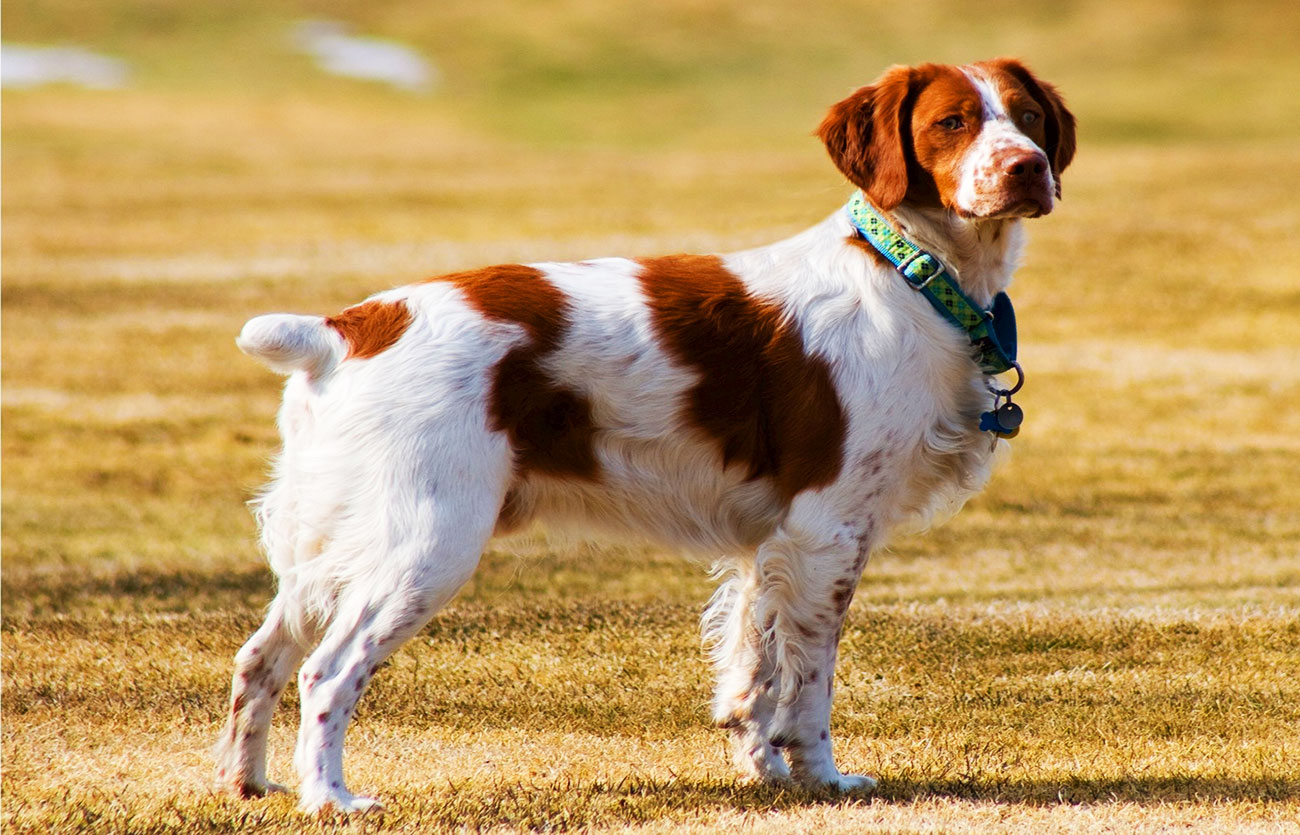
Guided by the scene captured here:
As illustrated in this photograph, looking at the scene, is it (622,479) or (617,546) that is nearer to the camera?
(622,479)

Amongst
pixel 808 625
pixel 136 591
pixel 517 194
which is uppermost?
pixel 808 625

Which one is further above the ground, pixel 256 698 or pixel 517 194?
pixel 517 194

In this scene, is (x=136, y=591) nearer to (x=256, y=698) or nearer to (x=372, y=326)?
(x=256, y=698)

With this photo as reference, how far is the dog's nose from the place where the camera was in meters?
4.09

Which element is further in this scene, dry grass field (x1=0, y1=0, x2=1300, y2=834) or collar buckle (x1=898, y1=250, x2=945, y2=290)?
dry grass field (x1=0, y1=0, x2=1300, y2=834)

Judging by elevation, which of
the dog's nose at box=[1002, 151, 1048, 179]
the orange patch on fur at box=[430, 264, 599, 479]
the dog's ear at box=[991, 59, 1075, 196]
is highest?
the dog's ear at box=[991, 59, 1075, 196]

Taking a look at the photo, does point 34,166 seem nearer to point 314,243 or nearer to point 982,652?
point 314,243

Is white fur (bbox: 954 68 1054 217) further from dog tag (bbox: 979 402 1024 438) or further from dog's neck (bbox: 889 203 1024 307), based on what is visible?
dog tag (bbox: 979 402 1024 438)

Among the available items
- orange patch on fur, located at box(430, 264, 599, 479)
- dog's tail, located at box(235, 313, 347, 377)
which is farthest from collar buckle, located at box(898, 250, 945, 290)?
dog's tail, located at box(235, 313, 347, 377)

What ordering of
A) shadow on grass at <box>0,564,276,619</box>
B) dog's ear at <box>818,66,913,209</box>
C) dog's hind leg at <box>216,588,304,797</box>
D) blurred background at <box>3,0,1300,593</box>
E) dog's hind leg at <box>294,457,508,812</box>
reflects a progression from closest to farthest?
dog's hind leg at <box>294,457,508,812</box> → dog's hind leg at <box>216,588,304,797</box> → dog's ear at <box>818,66,913,209</box> → shadow on grass at <box>0,564,276,619</box> → blurred background at <box>3,0,1300,593</box>

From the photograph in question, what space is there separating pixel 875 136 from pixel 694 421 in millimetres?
954

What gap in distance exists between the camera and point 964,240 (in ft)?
14.4

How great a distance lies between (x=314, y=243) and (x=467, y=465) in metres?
14.4

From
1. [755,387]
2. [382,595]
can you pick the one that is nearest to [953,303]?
[755,387]
